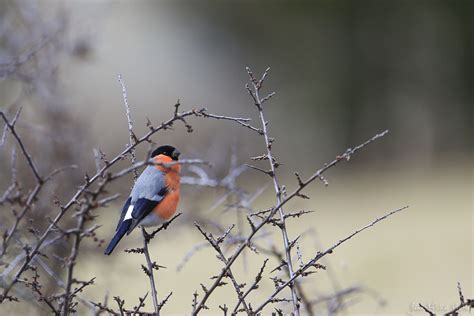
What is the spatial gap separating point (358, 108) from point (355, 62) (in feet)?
Answer: 3.33

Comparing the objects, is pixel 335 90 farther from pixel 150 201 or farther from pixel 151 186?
pixel 150 201

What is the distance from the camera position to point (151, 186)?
3.89m

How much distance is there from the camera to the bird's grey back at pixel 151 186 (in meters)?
3.84

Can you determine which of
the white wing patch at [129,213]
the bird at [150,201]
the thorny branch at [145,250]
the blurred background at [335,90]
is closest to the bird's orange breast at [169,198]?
the bird at [150,201]

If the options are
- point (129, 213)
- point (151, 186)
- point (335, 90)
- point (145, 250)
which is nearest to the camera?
point (145, 250)

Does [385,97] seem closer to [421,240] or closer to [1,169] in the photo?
[421,240]

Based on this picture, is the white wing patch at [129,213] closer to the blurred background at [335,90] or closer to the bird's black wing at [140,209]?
the bird's black wing at [140,209]

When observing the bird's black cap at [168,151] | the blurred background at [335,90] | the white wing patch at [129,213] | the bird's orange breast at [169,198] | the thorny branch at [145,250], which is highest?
the blurred background at [335,90]

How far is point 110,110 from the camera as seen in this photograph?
12.1 meters

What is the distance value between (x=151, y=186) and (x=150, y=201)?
127mm

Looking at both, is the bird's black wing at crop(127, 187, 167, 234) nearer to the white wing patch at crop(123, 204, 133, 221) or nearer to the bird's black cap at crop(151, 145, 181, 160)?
the white wing patch at crop(123, 204, 133, 221)

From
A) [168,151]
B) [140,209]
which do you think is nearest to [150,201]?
[140,209]

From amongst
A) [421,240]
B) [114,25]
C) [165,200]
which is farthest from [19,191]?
[114,25]

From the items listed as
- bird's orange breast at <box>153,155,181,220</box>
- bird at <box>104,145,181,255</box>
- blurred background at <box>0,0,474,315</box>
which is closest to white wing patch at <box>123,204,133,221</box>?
bird at <box>104,145,181,255</box>
